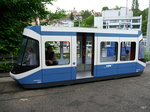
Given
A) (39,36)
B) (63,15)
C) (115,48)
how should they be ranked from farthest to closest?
(63,15)
(115,48)
(39,36)

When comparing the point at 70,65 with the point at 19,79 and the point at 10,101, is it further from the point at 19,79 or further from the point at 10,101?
the point at 10,101

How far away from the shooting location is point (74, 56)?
6.29m

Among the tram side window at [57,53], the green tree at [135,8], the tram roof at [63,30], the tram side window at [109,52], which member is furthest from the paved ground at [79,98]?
the green tree at [135,8]

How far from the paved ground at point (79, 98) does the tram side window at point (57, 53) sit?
1.07 m

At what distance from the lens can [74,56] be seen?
20.6 feet

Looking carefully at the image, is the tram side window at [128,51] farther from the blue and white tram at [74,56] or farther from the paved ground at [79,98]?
the paved ground at [79,98]

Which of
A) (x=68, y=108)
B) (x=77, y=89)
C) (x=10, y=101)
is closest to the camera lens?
(x=68, y=108)

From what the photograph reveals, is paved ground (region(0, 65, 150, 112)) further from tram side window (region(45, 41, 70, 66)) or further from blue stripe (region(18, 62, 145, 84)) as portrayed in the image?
tram side window (region(45, 41, 70, 66))

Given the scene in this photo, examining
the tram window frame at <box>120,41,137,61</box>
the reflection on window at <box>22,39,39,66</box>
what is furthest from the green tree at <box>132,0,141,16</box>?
the reflection on window at <box>22,39,39,66</box>

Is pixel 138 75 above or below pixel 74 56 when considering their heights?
below

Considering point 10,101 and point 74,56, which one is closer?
point 10,101

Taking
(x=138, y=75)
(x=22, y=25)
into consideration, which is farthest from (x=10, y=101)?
(x=138, y=75)

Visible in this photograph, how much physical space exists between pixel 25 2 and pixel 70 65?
501cm

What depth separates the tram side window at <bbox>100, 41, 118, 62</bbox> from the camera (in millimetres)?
7284
